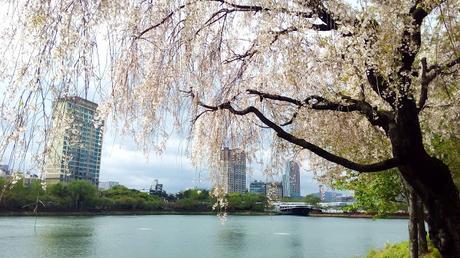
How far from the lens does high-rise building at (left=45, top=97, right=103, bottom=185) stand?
9.03ft

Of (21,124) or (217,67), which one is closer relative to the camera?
(21,124)

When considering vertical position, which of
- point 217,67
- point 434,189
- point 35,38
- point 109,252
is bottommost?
point 109,252

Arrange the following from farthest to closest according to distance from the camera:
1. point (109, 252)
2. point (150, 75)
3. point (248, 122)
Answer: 1. point (109, 252)
2. point (248, 122)
3. point (150, 75)

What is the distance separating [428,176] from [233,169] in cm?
263

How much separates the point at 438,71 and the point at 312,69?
1532 mm

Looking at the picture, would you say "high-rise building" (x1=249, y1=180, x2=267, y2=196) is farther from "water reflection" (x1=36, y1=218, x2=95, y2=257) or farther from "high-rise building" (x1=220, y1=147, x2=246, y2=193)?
"water reflection" (x1=36, y1=218, x2=95, y2=257)

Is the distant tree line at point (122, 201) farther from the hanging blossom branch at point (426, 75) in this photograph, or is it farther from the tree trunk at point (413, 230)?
the hanging blossom branch at point (426, 75)

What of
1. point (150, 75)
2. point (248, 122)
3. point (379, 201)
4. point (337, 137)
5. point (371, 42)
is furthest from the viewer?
point (379, 201)

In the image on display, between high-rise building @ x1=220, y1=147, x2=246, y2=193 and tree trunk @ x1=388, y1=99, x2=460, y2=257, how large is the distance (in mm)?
2074

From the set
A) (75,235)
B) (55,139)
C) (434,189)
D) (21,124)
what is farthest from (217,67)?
(75,235)

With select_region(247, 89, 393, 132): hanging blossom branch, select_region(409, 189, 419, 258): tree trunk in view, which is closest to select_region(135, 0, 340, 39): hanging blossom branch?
select_region(247, 89, 393, 132): hanging blossom branch

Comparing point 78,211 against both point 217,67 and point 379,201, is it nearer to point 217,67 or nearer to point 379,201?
point 379,201

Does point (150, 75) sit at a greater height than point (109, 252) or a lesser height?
greater

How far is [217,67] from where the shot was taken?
4.68m
